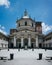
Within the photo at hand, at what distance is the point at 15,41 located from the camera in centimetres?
6475

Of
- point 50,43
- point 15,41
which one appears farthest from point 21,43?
point 50,43

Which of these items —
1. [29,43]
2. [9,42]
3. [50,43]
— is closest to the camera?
[50,43]

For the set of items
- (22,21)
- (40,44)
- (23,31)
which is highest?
(22,21)

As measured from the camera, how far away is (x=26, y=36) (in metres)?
63.3

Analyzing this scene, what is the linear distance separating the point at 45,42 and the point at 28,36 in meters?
8.00

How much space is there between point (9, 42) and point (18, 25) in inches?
370

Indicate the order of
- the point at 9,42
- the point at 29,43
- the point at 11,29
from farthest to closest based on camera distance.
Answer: the point at 11,29
the point at 9,42
the point at 29,43

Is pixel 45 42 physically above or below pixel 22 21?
below

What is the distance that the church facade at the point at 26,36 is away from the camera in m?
63.3

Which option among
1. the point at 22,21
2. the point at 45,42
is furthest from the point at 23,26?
the point at 45,42

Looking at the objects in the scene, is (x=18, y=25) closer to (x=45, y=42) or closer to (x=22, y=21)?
(x=22, y=21)

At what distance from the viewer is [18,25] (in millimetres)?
70750

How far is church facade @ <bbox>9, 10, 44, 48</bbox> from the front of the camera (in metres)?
63.3

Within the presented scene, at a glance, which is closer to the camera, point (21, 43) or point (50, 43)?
point (50, 43)
